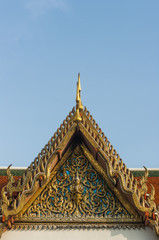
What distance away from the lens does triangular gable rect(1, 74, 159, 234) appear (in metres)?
8.46

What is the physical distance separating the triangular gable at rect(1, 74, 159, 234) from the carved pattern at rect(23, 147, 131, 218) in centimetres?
8

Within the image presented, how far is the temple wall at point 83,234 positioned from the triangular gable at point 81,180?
19cm

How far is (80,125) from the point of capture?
922 cm

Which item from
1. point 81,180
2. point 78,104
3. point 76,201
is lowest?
point 76,201

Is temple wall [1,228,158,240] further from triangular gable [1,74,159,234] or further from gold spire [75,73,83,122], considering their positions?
gold spire [75,73,83,122]

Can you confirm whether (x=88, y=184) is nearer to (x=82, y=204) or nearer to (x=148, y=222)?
(x=82, y=204)

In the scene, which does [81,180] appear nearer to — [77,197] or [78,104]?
[77,197]

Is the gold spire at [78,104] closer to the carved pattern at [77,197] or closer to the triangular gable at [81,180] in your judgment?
the triangular gable at [81,180]

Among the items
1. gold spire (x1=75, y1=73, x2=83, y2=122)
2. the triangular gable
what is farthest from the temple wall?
gold spire (x1=75, y1=73, x2=83, y2=122)

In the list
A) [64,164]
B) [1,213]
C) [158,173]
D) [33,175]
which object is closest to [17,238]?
[1,213]

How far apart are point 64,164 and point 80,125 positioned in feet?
2.77

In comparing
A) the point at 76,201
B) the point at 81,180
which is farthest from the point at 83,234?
the point at 81,180

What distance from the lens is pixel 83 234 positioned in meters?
8.38

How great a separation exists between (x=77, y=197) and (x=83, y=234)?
0.73 metres
